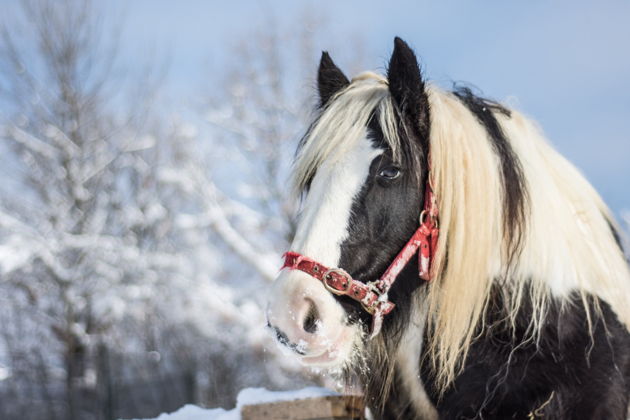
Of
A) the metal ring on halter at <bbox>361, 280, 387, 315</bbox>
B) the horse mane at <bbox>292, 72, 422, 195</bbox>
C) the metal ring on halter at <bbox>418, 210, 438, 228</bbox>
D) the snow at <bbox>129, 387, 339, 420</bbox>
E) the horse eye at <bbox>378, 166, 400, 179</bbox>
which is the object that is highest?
the horse mane at <bbox>292, 72, 422, 195</bbox>

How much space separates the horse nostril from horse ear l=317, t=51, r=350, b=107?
1.30 metres

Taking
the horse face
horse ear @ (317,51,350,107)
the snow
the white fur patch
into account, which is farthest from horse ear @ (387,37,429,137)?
the snow

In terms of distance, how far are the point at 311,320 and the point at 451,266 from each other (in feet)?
2.06

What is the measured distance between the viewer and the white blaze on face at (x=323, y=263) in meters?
1.85

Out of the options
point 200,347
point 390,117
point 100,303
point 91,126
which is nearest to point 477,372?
point 390,117

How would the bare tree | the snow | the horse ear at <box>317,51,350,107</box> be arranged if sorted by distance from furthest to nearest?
the bare tree, the snow, the horse ear at <box>317,51,350,107</box>

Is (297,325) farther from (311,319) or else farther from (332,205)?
(332,205)

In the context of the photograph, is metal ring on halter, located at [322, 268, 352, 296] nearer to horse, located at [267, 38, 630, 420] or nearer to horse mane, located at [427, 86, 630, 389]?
horse, located at [267, 38, 630, 420]

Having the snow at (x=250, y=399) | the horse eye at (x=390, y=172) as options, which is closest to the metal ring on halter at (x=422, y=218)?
the horse eye at (x=390, y=172)

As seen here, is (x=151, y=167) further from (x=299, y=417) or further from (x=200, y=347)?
(x=299, y=417)

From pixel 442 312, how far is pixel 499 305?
0.74ft

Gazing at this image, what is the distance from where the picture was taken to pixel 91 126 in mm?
13156

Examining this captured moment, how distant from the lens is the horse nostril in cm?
186

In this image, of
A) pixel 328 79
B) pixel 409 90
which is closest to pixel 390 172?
pixel 409 90
